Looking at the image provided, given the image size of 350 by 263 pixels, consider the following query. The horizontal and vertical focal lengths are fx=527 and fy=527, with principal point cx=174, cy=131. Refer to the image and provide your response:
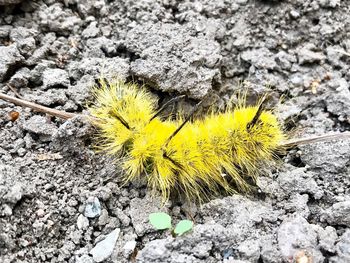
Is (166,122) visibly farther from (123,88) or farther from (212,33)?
(212,33)

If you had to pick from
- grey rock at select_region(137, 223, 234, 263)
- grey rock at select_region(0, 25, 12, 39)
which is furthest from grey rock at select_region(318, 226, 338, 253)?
grey rock at select_region(0, 25, 12, 39)

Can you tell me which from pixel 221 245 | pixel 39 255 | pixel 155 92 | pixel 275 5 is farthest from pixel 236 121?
pixel 39 255

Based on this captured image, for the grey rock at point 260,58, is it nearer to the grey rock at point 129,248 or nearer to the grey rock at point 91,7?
the grey rock at point 91,7

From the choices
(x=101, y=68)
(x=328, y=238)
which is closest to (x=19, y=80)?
(x=101, y=68)

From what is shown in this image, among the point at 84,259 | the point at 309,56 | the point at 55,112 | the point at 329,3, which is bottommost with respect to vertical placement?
the point at 84,259

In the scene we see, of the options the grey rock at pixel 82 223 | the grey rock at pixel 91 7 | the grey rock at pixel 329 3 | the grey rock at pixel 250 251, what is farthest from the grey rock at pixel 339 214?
the grey rock at pixel 91 7

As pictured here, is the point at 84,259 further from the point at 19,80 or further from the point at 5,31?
the point at 5,31

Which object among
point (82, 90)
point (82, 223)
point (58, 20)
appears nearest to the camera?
point (82, 223)
